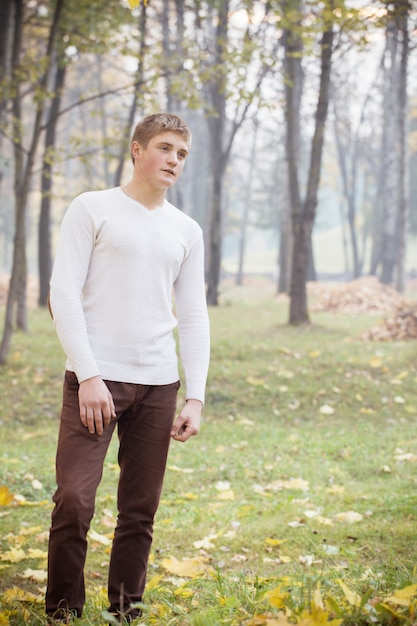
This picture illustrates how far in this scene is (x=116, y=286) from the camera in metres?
3.07

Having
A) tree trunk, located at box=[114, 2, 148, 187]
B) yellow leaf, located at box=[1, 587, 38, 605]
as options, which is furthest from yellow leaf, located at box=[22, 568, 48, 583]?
tree trunk, located at box=[114, 2, 148, 187]

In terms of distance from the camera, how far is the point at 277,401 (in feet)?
30.1

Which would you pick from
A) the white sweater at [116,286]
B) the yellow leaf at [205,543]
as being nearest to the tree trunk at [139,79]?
the yellow leaf at [205,543]

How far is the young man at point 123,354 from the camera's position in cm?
297

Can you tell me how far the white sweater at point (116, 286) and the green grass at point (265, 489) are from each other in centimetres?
102

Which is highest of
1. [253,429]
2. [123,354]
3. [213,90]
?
[213,90]

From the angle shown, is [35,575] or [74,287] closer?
[74,287]

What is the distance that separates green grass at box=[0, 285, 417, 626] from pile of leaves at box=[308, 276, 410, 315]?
22.5 feet

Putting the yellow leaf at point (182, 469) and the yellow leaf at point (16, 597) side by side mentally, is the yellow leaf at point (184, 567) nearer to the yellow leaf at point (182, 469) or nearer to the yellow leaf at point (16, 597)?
the yellow leaf at point (16, 597)

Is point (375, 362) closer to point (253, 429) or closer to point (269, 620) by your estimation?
point (253, 429)

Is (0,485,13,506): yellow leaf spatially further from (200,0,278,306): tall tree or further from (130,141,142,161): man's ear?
(200,0,278,306): tall tree

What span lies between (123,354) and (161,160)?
86 cm

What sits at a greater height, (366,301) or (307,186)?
(307,186)

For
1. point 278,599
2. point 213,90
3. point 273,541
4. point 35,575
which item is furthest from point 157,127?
point 213,90
